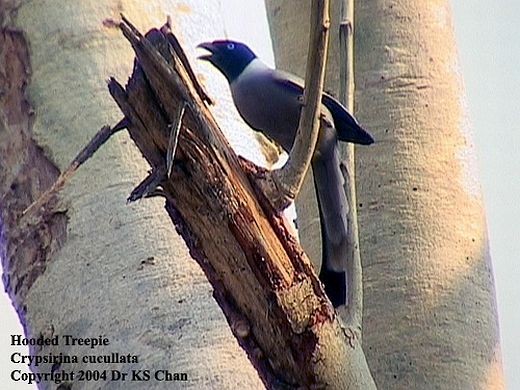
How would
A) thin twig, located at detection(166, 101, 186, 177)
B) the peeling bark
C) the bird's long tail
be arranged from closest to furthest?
thin twig, located at detection(166, 101, 186, 177) → the bird's long tail → the peeling bark

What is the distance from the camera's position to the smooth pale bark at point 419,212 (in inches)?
35.3

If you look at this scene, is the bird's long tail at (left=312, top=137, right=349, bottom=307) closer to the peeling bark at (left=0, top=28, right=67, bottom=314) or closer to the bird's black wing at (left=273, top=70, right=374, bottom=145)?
the bird's black wing at (left=273, top=70, right=374, bottom=145)

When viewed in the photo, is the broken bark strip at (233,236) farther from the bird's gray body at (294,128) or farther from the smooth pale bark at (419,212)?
the smooth pale bark at (419,212)

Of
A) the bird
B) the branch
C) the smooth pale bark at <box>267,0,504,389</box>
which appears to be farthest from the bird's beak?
the branch

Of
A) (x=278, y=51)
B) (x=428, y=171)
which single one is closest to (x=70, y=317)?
(x=428, y=171)

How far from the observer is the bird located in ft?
2.53

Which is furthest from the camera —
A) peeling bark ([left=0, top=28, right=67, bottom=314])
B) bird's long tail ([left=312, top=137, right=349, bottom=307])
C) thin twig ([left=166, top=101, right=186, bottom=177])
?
peeling bark ([left=0, top=28, right=67, bottom=314])

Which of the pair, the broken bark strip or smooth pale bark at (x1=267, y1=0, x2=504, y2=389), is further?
smooth pale bark at (x1=267, y1=0, x2=504, y2=389)

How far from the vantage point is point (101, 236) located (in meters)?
0.83

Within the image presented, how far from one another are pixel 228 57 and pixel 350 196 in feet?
0.66

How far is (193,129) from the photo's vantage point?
2.14 ft

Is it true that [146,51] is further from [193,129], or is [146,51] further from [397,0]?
[397,0]

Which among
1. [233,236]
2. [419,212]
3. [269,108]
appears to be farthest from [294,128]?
[233,236]

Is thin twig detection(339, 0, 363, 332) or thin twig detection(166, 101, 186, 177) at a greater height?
thin twig detection(166, 101, 186, 177)
